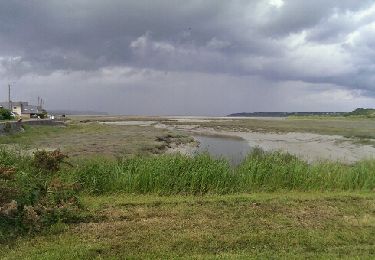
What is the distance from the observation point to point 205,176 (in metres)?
11.4

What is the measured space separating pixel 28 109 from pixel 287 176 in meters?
Answer: 115

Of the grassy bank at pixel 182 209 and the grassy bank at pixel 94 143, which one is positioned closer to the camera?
the grassy bank at pixel 182 209

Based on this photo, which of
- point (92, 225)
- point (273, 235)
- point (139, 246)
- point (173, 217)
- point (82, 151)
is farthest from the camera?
point (82, 151)

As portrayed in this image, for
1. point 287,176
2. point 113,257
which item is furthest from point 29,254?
point 287,176

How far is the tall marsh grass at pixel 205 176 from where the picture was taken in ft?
36.5

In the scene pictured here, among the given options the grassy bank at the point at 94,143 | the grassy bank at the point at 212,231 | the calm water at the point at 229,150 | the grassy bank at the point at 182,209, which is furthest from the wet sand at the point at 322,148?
the grassy bank at the point at 212,231

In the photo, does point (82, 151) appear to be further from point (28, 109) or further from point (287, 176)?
point (28, 109)

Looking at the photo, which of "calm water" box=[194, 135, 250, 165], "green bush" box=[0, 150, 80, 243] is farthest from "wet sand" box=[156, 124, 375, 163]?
"green bush" box=[0, 150, 80, 243]

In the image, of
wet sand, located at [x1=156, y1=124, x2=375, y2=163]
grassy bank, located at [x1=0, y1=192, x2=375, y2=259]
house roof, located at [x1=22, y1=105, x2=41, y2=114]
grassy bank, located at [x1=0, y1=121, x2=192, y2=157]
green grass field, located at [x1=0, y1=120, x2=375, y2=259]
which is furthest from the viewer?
house roof, located at [x1=22, y1=105, x2=41, y2=114]

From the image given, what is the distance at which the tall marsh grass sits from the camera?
11125 millimetres

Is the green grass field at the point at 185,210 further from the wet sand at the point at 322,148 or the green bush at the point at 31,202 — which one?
the wet sand at the point at 322,148

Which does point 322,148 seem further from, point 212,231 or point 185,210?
point 212,231

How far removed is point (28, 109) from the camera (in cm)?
11450

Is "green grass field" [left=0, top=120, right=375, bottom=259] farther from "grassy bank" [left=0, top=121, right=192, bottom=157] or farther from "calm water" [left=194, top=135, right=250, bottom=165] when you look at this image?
"grassy bank" [left=0, top=121, right=192, bottom=157]
